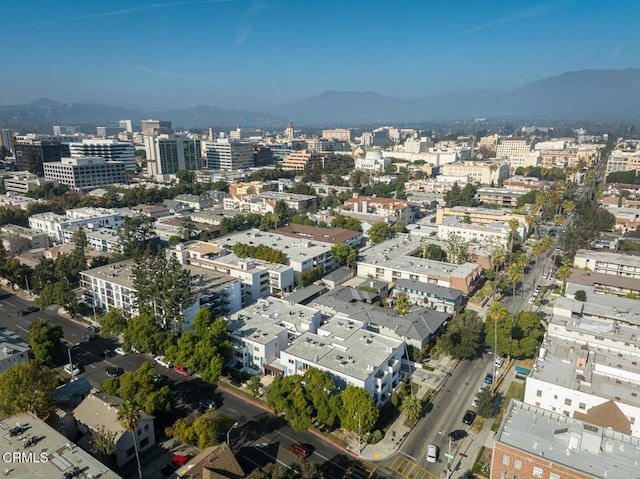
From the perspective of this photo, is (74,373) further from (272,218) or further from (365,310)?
(272,218)

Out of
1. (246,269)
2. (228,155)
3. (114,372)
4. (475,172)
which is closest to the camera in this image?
(114,372)

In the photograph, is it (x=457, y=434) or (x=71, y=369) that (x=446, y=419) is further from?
(x=71, y=369)

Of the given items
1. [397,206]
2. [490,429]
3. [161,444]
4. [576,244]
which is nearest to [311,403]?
[161,444]

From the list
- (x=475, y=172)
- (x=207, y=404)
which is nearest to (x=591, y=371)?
(x=207, y=404)

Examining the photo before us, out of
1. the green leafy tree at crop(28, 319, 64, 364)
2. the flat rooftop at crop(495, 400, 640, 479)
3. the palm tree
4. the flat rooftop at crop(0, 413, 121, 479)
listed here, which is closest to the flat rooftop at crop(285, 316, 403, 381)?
the flat rooftop at crop(495, 400, 640, 479)

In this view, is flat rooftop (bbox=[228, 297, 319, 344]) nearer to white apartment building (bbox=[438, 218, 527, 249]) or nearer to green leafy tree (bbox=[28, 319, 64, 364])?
green leafy tree (bbox=[28, 319, 64, 364])
